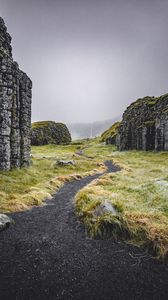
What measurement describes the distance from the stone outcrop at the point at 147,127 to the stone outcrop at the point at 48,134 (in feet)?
114

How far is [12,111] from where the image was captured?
67.8 feet

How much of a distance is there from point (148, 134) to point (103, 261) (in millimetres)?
49734

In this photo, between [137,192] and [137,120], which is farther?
[137,120]

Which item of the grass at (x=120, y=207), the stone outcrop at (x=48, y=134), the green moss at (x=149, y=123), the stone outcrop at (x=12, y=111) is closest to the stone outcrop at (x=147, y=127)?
the green moss at (x=149, y=123)

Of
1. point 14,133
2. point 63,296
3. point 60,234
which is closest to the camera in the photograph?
point 63,296

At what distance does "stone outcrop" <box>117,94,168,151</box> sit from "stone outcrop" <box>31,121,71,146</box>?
34.8m

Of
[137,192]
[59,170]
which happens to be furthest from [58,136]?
[137,192]

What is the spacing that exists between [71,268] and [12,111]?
18041mm

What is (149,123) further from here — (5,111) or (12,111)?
(5,111)

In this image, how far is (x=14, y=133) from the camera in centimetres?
2072

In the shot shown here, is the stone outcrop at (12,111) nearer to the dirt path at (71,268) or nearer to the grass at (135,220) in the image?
the grass at (135,220)

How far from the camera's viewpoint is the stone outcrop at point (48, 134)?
84225 millimetres

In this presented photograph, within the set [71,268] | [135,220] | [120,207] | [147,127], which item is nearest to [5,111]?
[120,207]

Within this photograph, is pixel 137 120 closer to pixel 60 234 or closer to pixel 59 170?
pixel 59 170
